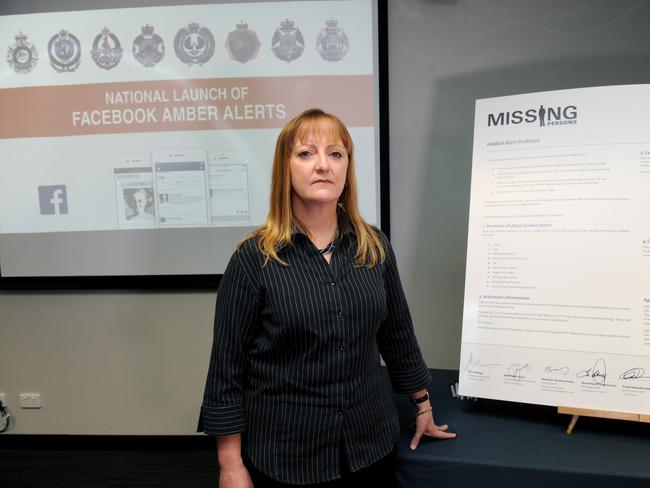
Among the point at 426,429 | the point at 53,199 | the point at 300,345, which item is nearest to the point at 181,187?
the point at 53,199

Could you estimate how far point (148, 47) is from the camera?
202cm

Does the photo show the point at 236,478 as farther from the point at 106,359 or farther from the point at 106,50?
the point at 106,50

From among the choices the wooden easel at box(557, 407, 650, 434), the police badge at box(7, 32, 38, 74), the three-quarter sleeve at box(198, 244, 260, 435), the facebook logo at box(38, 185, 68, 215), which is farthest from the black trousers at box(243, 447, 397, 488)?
the police badge at box(7, 32, 38, 74)

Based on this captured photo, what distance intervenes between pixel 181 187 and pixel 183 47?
64 cm

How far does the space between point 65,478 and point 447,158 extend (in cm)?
235

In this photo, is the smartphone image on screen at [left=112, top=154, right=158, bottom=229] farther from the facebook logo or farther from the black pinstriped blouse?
the black pinstriped blouse

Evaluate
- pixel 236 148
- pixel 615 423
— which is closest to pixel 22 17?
pixel 236 148

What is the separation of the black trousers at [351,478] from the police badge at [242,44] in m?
1.67

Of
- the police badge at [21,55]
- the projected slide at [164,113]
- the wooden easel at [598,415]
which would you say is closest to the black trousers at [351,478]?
the wooden easel at [598,415]

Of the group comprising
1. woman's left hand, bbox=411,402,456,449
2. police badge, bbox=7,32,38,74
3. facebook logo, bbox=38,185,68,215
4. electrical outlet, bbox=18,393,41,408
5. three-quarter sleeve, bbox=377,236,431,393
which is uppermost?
police badge, bbox=7,32,38,74

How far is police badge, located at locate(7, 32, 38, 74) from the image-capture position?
6.73 feet

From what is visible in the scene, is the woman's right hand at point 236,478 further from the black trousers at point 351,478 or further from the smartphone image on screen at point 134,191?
the smartphone image on screen at point 134,191

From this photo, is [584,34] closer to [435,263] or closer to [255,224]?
[435,263]

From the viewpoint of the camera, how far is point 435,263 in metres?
2.08
